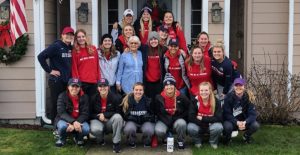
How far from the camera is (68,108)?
6559 millimetres

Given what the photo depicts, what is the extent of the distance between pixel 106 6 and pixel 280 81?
12.2 feet

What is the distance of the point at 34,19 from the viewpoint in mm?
7984

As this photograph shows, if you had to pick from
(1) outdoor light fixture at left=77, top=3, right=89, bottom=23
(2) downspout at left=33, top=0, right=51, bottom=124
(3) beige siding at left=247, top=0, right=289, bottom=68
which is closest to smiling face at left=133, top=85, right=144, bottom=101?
(2) downspout at left=33, top=0, right=51, bottom=124

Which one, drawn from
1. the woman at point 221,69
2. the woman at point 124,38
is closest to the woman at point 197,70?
the woman at point 221,69

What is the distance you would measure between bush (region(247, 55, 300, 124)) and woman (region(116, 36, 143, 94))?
2.55 m

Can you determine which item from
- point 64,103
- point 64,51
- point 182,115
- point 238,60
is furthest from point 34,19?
point 238,60

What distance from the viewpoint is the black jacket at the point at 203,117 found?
6.48 metres

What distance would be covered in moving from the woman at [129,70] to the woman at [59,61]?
758 mm

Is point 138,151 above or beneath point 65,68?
beneath

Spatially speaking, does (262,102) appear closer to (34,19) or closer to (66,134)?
(66,134)

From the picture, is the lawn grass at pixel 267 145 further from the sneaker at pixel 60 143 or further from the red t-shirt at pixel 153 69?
the sneaker at pixel 60 143

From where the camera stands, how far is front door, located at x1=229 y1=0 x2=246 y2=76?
9.33 m

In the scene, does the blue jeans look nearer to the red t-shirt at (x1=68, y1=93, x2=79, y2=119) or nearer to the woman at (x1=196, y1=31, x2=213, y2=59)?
the red t-shirt at (x1=68, y1=93, x2=79, y2=119)

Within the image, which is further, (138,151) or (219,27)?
(219,27)
